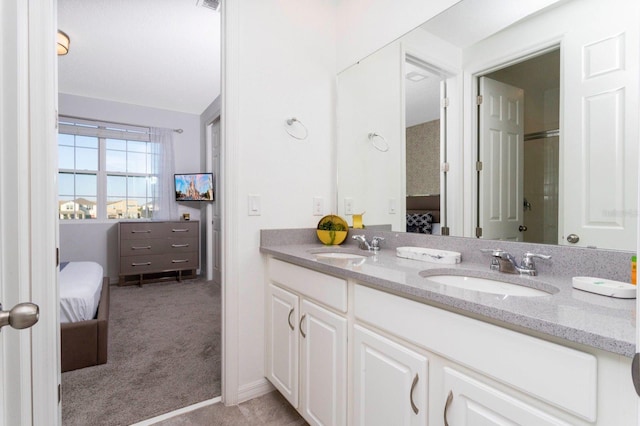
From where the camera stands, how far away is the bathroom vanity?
0.62 metres

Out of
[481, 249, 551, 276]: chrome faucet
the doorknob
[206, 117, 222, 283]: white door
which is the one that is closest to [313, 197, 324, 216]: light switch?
[481, 249, 551, 276]: chrome faucet

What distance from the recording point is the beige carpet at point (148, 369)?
1.72 meters

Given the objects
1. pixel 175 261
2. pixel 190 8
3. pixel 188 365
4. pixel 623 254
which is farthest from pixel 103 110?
pixel 623 254

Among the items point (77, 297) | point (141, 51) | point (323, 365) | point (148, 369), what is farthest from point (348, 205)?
point (141, 51)

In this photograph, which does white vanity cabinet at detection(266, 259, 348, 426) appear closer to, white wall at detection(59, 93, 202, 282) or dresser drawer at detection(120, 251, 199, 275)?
dresser drawer at detection(120, 251, 199, 275)

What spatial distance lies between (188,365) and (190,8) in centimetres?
266

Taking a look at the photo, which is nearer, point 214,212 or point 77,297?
point 77,297

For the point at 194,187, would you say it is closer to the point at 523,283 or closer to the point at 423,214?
the point at 423,214

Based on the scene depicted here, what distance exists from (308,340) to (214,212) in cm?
392

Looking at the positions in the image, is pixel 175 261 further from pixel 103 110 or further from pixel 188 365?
pixel 188 365

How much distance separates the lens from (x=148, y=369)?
2139 mm

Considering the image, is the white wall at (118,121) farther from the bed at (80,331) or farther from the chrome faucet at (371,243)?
the chrome faucet at (371,243)

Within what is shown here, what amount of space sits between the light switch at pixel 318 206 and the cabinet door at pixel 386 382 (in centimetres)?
100

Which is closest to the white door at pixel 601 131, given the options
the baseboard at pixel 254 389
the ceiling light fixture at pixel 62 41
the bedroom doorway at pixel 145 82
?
the baseboard at pixel 254 389
